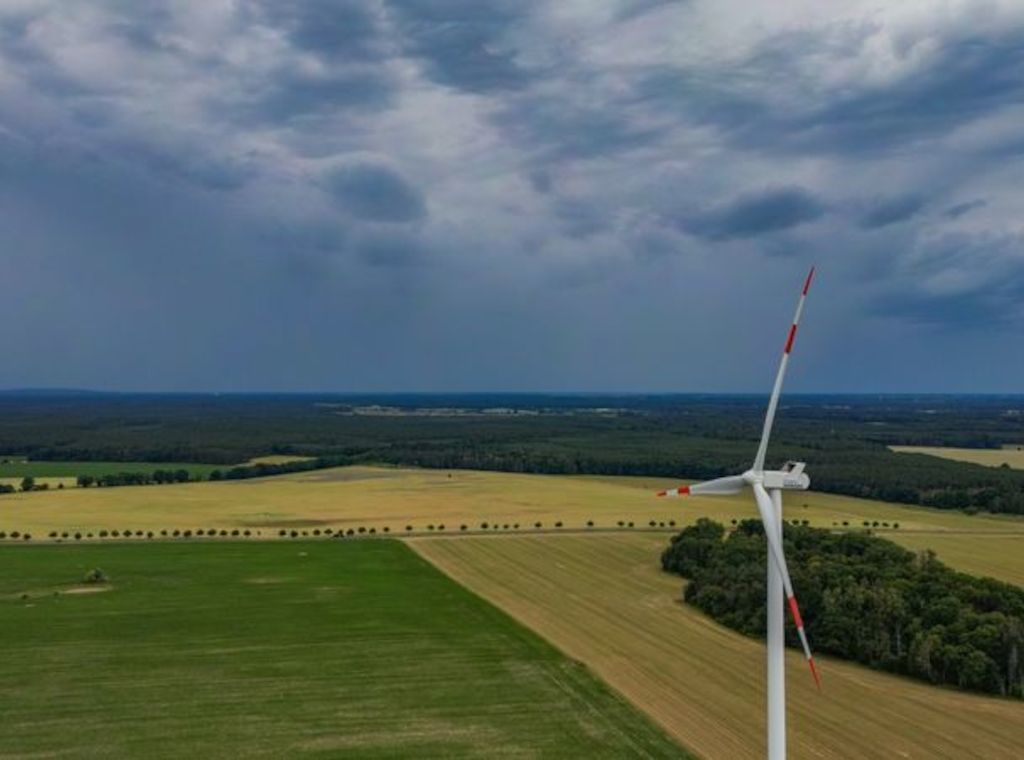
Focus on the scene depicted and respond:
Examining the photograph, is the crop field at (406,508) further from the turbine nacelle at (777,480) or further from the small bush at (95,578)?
the turbine nacelle at (777,480)

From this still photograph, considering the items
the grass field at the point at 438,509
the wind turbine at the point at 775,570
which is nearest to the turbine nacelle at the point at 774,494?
the wind turbine at the point at 775,570

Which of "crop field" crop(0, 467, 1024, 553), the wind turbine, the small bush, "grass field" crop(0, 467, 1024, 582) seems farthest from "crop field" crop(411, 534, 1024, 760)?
"crop field" crop(0, 467, 1024, 553)

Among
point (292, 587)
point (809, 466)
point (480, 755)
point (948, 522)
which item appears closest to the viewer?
point (480, 755)

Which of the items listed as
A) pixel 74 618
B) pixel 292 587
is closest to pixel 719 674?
pixel 292 587

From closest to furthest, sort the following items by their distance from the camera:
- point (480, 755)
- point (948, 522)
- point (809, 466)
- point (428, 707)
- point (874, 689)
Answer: point (480, 755), point (428, 707), point (874, 689), point (948, 522), point (809, 466)

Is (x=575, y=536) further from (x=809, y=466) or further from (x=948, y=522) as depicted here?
(x=809, y=466)

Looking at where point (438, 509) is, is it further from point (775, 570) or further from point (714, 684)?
point (775, 570)
